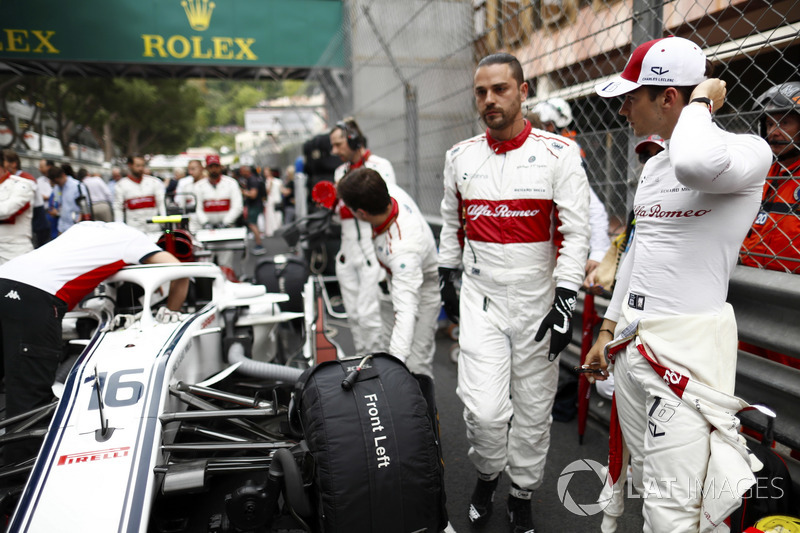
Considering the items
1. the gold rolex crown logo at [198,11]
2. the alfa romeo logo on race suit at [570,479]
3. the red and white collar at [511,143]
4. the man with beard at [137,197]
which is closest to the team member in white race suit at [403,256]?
the red and white collar at [511,143]

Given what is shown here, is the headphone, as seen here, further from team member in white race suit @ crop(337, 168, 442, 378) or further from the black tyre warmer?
the black tyre warmer

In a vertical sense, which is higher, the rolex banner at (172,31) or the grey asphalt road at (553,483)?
the rolex banner at (172,31)

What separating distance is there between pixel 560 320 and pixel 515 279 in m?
0.28

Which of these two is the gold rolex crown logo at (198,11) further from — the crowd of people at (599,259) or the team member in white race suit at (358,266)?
the crowd of people at (599,259)

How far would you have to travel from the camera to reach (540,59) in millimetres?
3867

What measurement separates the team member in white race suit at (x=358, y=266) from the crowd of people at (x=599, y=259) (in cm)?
2

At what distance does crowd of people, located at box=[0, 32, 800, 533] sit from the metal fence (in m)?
0.40

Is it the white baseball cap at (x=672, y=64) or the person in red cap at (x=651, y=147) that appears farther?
the person in red cap at (x=651, y=147)

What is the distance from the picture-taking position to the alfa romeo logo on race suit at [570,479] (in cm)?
259

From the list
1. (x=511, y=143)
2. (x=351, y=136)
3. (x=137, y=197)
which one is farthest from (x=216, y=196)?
(x=511, y=143)

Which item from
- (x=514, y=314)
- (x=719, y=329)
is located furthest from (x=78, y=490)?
(x=719, y=329)

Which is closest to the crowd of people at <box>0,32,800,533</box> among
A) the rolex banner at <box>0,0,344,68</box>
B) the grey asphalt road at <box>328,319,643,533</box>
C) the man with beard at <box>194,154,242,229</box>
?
the grey asphalt road at <box>328,319,643,533</box>

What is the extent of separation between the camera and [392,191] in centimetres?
353

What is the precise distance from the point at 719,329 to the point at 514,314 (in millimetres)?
897
